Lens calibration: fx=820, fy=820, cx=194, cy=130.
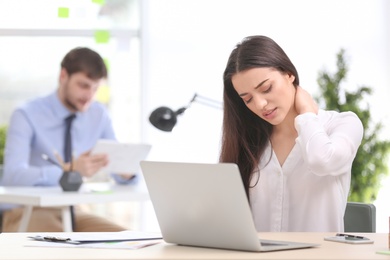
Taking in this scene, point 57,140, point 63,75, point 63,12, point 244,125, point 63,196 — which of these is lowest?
point 63,196

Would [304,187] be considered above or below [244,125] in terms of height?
below

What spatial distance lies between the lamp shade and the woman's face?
1307 mm

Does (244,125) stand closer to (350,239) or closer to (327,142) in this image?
(327,142)

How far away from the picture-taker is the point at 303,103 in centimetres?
282

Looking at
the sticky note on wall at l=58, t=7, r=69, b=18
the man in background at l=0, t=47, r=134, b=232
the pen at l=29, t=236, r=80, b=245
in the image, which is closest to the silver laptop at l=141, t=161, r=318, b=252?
the pen at l=29, t=236, r=80, b=245

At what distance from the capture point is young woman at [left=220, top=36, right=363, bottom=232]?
2713 mm

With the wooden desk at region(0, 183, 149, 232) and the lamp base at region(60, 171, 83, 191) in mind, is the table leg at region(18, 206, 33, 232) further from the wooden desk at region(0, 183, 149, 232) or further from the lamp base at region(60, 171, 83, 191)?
the lamp base at region(60, 171, 83, 191)

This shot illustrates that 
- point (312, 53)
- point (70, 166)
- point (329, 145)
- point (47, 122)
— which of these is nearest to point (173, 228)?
point (329, 145)

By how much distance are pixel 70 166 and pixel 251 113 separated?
6.20ft

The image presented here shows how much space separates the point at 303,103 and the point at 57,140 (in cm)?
248

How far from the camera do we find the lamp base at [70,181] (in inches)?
175

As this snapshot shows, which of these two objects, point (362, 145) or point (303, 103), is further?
point (362, 145)

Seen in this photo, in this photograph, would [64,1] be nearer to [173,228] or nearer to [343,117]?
[343,117]

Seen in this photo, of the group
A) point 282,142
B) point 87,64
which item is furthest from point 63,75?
point 282,142
